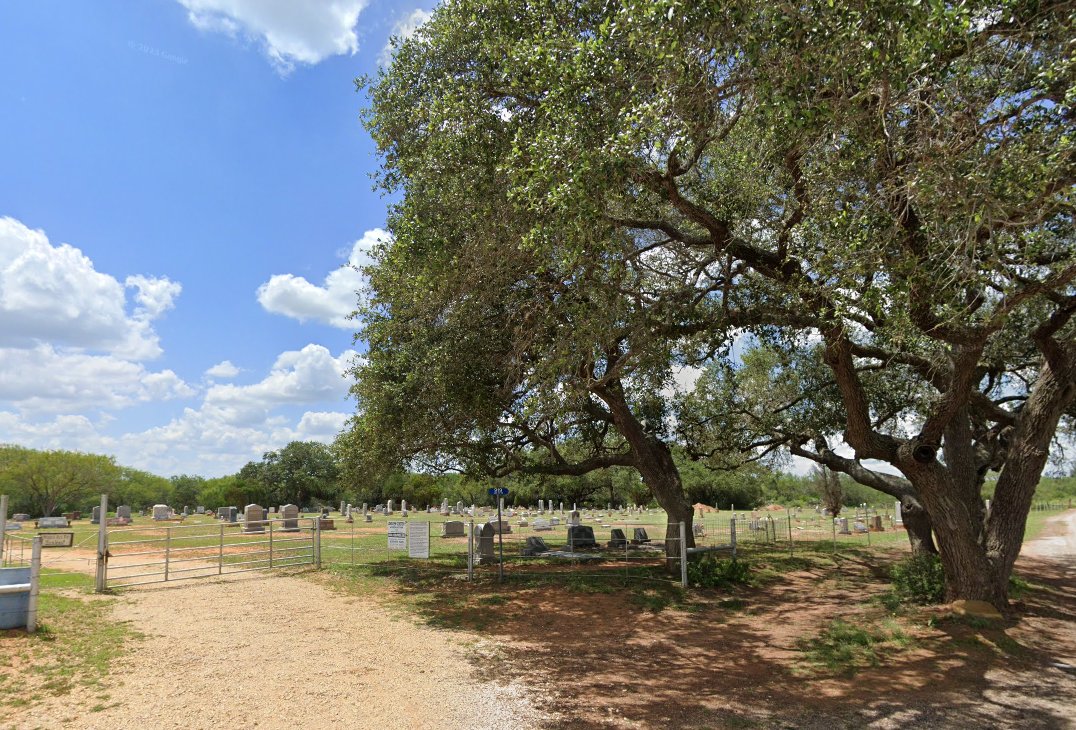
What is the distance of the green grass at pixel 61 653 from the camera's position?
6.38 meters

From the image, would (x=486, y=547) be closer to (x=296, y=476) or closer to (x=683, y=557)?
(x=683, y=557)

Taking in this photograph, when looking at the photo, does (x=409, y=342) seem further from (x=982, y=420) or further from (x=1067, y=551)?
(x=1067, y=551)

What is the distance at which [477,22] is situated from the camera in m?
9.04

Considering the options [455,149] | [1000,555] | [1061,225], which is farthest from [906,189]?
[1000,555]

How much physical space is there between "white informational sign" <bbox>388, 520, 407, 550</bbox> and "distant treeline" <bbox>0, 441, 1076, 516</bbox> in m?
25.4

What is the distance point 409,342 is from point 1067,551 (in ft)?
81.8

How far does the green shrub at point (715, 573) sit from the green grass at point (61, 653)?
10.8m

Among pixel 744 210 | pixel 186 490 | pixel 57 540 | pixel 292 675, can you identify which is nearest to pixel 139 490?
pixel 186 490

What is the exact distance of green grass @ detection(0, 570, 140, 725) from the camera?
6.38 meters

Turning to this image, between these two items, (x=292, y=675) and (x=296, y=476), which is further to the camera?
(x=296, y=476)

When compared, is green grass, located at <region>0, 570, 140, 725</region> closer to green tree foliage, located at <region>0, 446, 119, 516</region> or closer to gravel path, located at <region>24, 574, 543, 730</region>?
gravel path, located at <region>24, 574, 543, 730</region>

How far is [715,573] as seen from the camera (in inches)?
562

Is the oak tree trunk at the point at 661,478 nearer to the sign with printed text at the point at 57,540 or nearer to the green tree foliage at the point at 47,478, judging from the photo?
the sign with printed text at the point at 57,540

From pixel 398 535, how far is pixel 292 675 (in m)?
10.3
